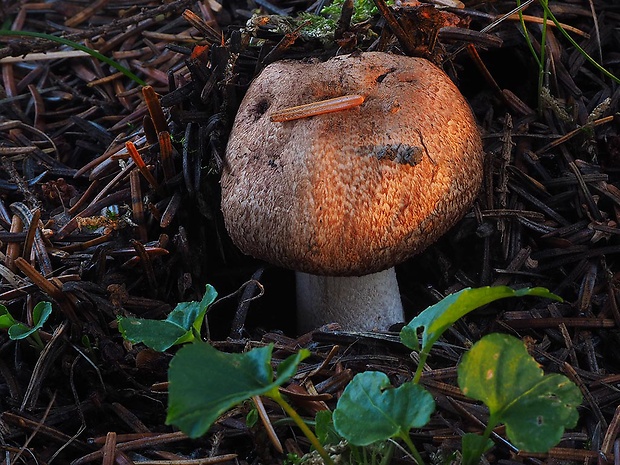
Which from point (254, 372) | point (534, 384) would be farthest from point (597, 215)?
point (254, 372)

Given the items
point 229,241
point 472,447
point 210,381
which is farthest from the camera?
point 229,241

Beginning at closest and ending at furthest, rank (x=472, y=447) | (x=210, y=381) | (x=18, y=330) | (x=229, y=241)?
(x=210, y=381) < (x=472, y=447) < (x=18, y=330) < (x=229, y=241)

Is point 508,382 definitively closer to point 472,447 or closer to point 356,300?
point 472,447

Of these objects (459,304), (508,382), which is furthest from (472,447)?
(459,304)

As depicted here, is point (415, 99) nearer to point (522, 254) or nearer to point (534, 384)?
point (522, 254)

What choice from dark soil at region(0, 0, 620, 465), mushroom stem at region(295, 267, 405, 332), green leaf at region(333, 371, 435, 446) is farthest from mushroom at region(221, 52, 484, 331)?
green leaf at region(333, 371, 435, 446)

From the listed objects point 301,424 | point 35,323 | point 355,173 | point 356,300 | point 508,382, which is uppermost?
point 355,173

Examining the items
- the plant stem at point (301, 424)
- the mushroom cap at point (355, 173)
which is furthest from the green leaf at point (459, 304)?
the mushroom cap at point (355, 173)
